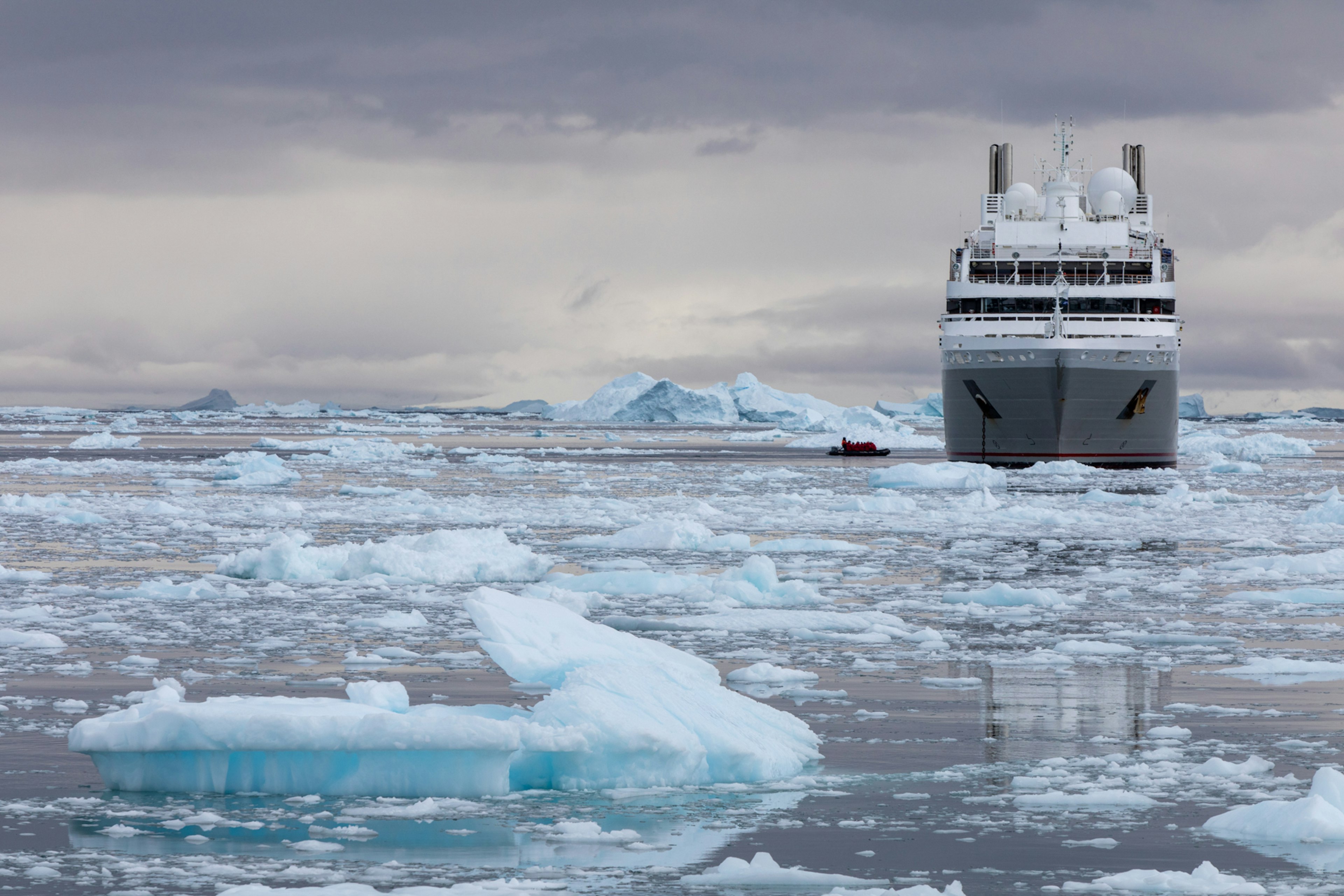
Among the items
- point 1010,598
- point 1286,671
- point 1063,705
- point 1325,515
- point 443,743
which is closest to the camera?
point 443,743

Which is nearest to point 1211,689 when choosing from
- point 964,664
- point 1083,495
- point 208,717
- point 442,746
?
point 964,664

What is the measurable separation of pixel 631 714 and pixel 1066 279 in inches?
1778

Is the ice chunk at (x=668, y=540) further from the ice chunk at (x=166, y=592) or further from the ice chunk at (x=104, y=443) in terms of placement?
the ice chunk at (x=104, y=443)

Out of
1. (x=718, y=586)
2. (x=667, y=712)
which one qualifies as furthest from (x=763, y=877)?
(x=718, y=586)

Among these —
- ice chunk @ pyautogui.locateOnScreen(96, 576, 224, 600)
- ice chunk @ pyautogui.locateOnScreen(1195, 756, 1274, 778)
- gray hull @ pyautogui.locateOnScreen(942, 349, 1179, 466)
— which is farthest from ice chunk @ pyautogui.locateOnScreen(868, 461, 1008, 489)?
ice chunk @ pyautogui.locateOnScreen(1195, 756, 1274, 778)

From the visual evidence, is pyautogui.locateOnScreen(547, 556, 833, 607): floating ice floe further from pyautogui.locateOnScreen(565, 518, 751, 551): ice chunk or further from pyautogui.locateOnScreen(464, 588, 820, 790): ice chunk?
pyautogui.locateOnScreen(464, 588, 820, 790): ice chunk

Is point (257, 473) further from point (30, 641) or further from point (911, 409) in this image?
point (911, 409)

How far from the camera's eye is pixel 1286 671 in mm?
11234

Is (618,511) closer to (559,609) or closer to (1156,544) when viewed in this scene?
(1156,544)

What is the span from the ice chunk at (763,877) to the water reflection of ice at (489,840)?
23cm

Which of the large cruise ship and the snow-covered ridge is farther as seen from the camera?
the snow-covered ridge

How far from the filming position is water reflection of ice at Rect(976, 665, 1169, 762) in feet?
28.5

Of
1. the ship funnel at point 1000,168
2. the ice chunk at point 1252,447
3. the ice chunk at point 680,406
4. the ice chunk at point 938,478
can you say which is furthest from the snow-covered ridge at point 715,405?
the ice chunk at point 938,478

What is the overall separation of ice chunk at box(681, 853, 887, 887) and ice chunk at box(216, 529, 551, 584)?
1098 cm
